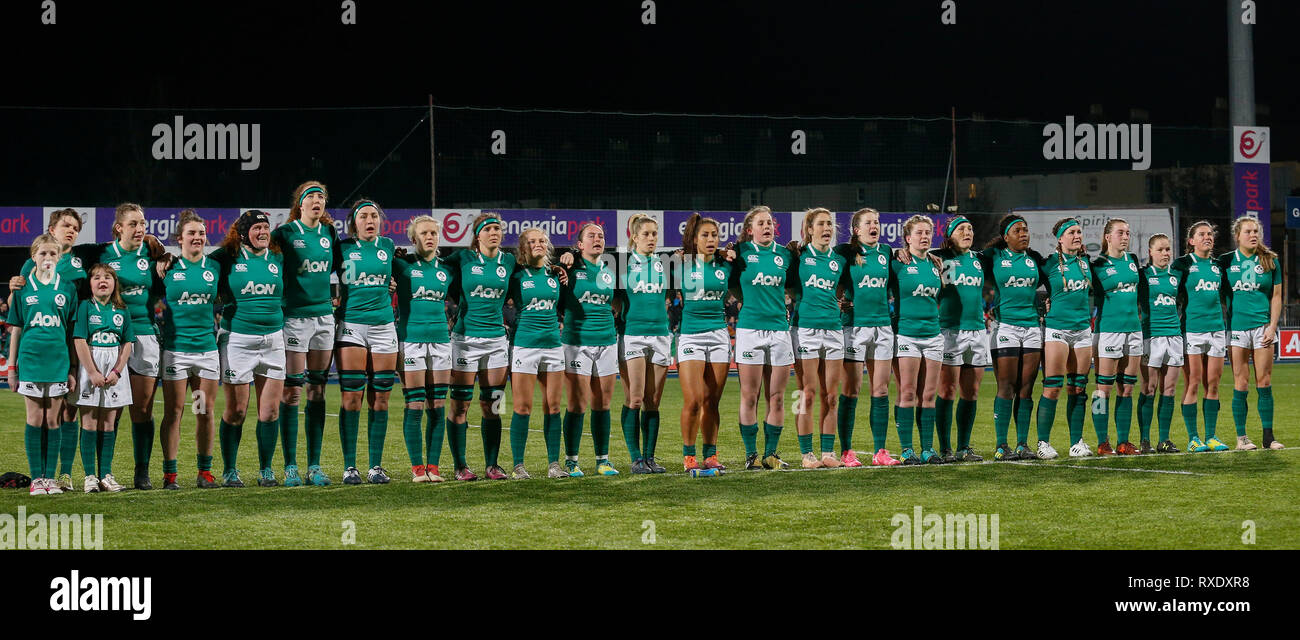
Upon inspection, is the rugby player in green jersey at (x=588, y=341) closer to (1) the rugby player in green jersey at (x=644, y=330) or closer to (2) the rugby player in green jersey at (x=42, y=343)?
(1) the rugby player in green jersey at (x=644, y=330)

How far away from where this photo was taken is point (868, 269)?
32.0 ft

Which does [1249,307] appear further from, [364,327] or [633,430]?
[364,327]

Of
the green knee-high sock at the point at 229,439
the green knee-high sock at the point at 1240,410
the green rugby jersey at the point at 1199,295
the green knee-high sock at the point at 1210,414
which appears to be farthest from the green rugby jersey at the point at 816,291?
the green knee-high sock at the point at 229,439

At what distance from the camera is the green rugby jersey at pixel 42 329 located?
8.37 meters

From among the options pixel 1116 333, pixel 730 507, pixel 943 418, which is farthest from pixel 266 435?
pixel 1116 333

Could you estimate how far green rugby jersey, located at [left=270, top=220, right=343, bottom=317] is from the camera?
8.62m

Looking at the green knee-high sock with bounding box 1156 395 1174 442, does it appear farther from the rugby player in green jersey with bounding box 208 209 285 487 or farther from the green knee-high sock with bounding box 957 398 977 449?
the rugby player in green jersey with bounding box 208 209 285 487

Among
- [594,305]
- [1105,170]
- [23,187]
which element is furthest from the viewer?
[1105,170]

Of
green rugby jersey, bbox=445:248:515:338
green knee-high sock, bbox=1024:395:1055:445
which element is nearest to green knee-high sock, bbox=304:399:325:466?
A: green rugby jersey, bbox=445:248:515:338

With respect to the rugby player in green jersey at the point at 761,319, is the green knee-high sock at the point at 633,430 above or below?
below

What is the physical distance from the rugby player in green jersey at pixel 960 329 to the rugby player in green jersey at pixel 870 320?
0.50 metres
